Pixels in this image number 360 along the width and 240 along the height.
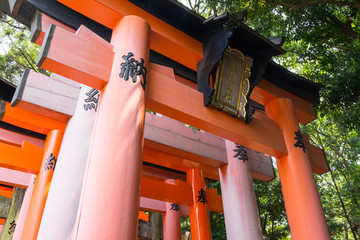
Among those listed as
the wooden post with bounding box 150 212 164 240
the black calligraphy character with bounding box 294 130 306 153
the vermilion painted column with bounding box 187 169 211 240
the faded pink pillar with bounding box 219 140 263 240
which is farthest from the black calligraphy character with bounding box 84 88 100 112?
the wooden post with bounding box 150 212 164 240

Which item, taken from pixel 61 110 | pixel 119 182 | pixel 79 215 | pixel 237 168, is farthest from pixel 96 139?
pixel 237 168

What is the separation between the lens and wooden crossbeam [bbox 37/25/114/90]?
9.82 feet

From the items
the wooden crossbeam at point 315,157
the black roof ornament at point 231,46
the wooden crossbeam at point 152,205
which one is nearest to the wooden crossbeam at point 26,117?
the black roof ornament at point 231,46

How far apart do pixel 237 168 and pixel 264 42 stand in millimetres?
2953

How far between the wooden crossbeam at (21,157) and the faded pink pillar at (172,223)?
4.42m

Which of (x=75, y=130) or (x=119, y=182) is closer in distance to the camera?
(x=119, y=182)

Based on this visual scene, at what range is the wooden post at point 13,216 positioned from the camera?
809cm

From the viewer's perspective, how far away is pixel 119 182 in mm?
2645

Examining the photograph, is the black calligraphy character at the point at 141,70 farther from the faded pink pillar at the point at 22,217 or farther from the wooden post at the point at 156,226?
the wooden post at the point at 156,226

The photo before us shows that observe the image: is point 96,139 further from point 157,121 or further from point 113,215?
point 157,121

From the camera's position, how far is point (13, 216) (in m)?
8.48

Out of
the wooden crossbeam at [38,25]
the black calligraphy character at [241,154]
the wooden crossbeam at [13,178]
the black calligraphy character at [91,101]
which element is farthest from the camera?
the wooden crossbeam at [13,178]

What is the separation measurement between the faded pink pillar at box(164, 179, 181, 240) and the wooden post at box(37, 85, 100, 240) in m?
5.55

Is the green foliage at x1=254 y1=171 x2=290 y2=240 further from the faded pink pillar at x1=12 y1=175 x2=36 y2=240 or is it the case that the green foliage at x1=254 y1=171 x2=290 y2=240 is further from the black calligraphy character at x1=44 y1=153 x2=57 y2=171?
the faded pink pillar at x1=12 y1=175 x2=36 y2=240
